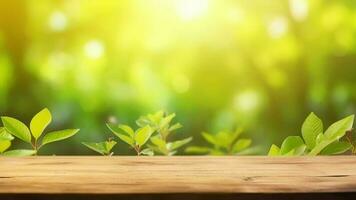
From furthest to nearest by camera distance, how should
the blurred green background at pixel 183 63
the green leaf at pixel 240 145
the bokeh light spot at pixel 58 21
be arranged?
the bokeh light spot at pixel 58 21 → the blurred green background at pixel 183 63 → the green leaf at pixel 240 145

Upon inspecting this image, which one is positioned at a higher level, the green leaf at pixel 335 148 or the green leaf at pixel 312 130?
the green leaf at pixel 312 130

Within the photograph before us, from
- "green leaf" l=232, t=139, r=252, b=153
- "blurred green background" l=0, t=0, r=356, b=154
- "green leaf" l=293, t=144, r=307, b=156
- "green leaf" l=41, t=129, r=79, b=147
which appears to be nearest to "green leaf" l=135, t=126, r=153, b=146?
"green leaf" l=41, t=129, r=79, b=147

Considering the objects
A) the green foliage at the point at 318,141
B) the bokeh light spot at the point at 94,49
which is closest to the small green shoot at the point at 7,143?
the green foliage at the point at 318,141

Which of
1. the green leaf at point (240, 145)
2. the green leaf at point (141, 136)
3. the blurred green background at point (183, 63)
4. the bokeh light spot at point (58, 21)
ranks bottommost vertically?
the green leaf at point (141, 136)

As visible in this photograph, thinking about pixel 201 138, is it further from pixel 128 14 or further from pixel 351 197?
pixel 351 197

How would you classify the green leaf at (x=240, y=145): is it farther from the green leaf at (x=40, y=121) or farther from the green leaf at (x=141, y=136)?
the green leaf at (x=40, y=121)

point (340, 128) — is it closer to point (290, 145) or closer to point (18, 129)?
point (290, 145)

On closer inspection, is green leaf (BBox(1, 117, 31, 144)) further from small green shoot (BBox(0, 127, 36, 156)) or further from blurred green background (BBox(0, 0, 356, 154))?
blurred green background (BBox(0, 0, 356, 154))
